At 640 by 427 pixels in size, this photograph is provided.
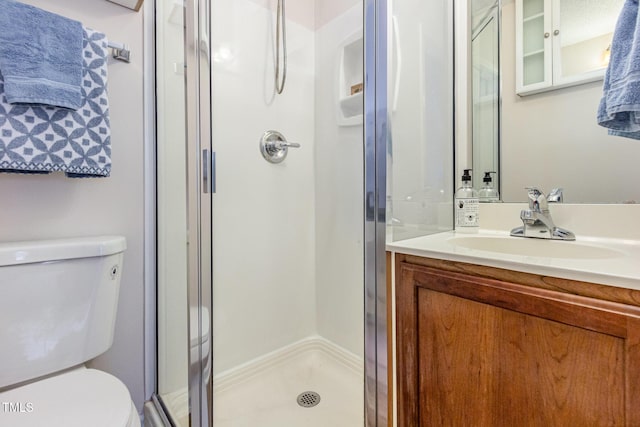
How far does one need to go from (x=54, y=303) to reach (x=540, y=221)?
1.49 metres

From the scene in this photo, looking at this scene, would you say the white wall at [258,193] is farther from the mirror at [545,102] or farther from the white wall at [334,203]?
the mirror at [545,102]

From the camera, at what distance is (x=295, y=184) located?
1.59m

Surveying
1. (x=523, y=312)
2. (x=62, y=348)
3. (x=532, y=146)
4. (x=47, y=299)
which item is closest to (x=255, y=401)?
(x=62, y=348)

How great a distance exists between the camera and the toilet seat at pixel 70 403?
0.66 metres

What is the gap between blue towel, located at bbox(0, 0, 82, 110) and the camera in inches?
32.4

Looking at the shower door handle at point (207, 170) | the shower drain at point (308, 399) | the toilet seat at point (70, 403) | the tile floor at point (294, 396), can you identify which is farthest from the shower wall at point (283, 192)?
the toilet seat at point (70, 403)

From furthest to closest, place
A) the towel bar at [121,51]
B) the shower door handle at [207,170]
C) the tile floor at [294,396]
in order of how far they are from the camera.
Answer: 1. the tile floor at [294,396]
2. the towel bar at [121,51]
3. the shower door handle at [207,170]

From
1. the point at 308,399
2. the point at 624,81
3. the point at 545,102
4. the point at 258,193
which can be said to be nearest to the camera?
the point at 624,81

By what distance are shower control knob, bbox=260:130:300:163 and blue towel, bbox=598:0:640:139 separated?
43.5 inches

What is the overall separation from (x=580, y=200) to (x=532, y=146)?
0.25 metres

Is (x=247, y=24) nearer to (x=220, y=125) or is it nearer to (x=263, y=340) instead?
(x=220, y=125)

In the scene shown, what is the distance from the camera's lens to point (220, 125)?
1322 mm

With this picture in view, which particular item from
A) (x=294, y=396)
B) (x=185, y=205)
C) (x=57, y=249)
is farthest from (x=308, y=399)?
(x=57, y=249)

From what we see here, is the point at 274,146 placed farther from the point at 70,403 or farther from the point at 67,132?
the point at 70,403
